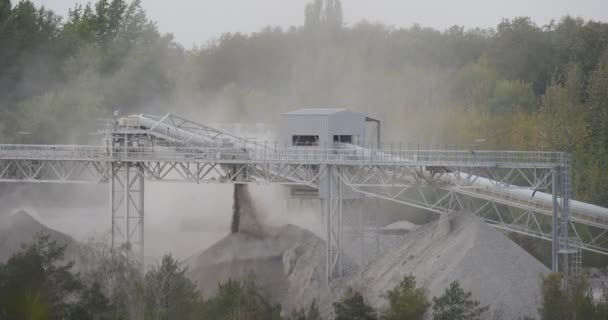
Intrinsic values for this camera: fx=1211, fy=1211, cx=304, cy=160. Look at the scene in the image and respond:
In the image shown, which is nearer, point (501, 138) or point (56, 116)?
point (501, 138)

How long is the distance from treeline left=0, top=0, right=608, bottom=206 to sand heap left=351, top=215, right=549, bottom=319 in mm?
26182

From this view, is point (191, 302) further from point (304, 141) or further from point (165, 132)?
point (165, 132)

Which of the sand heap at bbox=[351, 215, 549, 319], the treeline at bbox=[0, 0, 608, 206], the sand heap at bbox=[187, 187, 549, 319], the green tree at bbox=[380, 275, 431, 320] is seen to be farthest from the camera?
the treeline at bbox=[0, 0, 608, 206]

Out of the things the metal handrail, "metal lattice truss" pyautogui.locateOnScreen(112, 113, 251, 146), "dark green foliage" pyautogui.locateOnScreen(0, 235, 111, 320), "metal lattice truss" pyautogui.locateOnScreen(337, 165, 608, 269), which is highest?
"metal lattice truss" pyautogui.locateOnScreen(112, 113, 251, 146)

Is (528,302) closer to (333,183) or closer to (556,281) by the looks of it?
(556,281)

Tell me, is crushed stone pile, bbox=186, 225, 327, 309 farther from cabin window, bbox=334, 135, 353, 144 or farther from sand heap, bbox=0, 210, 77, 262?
sand heap, bbox=0, 210, 77, 262

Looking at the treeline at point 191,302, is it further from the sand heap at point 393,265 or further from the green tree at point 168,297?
the sand heap at point 393,265

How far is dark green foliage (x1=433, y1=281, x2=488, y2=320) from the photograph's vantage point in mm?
41094

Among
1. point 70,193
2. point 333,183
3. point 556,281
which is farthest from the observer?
point 70,193

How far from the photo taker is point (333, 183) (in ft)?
177

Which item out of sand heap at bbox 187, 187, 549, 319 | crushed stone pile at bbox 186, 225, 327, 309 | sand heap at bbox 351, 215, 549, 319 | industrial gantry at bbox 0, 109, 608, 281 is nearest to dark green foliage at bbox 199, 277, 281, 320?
sand heap at bbox 187, 187, 549, 319

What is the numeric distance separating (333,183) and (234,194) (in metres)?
15.2

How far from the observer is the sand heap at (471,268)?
4472 centimetres

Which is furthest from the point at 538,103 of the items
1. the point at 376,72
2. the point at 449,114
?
the point at 376,72
